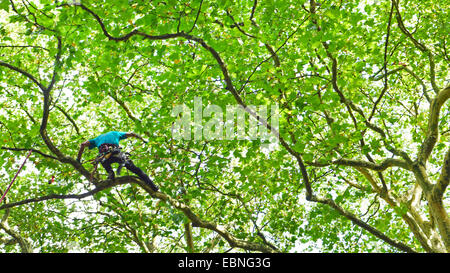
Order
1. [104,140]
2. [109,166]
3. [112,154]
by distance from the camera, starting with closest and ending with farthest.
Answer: [109,166]
[112,154]
[104,140]

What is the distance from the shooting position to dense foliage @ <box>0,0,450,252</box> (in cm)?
585

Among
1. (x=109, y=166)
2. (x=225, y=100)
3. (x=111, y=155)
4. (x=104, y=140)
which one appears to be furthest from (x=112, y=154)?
(x=225, y=100)

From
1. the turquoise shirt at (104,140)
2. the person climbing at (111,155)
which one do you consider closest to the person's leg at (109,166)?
the person climbing at (111,155)

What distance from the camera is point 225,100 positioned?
22.3ft

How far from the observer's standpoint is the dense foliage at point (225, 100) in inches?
230

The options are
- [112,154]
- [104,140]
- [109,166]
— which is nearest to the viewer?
[109,166]

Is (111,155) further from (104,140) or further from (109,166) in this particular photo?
(104,140)

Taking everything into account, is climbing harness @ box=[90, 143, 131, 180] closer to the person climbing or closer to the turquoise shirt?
the person climbing

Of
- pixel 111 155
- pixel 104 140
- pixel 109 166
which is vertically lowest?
pixel 109 166

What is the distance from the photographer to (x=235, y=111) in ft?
25.5

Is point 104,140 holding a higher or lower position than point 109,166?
higher

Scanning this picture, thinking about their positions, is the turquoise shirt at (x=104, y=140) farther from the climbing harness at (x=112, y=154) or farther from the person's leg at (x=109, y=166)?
the person's leg at (x=109, y=166)

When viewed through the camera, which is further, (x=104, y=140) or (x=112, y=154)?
(x=104, y=140)

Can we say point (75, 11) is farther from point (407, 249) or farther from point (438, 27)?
point (438, 27)
